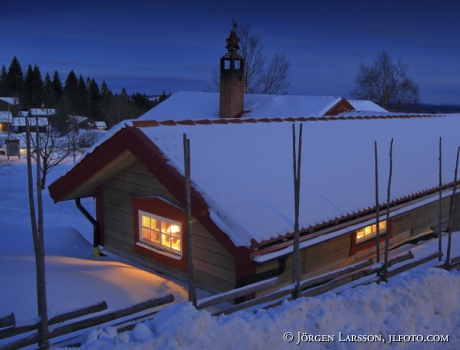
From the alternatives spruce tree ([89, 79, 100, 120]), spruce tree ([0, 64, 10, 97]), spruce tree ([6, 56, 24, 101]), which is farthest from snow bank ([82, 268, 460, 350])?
spruce tree ([6, 56, 24, 101])

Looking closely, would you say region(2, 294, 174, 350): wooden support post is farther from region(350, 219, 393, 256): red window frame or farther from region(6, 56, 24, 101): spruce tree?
region(6, 56, 24, 101): spruce tree

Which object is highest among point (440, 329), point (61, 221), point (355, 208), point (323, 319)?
point (355, 208)

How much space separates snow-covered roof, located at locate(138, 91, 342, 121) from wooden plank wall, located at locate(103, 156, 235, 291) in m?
10.5

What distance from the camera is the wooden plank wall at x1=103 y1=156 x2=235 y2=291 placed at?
22.6 feet

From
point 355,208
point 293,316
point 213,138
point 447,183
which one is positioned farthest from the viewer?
point 447,183

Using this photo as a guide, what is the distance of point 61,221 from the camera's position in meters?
17.3

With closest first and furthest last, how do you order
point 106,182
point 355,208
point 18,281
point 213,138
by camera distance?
point 18,281 < point 355,208 < point 213,138 < point 106,182

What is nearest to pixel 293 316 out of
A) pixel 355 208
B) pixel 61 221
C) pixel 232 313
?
pixel 232 313

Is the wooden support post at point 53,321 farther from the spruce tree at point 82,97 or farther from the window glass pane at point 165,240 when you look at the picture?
the spruce tree at point 82,97

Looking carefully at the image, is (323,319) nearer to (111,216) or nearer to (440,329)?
(440,329)

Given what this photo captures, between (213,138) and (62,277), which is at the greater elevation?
(213,138)

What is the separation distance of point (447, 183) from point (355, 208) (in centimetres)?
407

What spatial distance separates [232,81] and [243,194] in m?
12.3

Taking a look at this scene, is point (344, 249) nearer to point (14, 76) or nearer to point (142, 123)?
point (142, 123)
